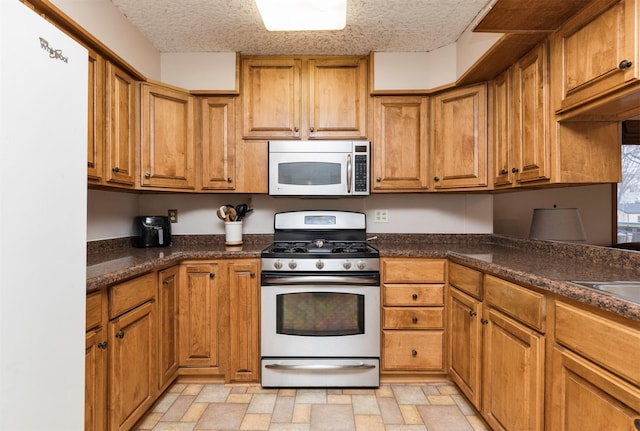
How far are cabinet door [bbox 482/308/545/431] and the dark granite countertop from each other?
0.24 metres

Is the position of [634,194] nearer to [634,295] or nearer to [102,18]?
[634,295]

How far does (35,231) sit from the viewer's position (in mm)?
776

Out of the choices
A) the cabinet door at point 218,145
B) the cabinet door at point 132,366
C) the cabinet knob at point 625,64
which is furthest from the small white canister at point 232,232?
the cabinet knob at point 625,64

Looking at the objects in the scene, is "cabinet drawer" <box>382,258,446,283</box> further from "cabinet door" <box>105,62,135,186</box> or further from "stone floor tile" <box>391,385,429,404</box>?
"cabinet door" <box>105,62,135,186</box>

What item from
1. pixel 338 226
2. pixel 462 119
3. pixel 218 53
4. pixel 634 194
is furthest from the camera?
pixel 634 194

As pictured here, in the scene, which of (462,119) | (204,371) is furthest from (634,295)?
(204,371)

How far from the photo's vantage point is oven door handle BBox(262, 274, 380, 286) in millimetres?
2121

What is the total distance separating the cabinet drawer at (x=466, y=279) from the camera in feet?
5.74

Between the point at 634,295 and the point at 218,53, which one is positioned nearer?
the point at 634,295

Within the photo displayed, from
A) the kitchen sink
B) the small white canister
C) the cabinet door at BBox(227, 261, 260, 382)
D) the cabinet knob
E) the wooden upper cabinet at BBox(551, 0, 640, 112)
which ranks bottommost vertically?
the cabinet door at BBox(227, 261, 260, 382)

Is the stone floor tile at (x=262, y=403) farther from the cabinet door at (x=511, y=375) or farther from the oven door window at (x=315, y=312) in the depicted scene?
the cabinet door at (x=511, y=375)

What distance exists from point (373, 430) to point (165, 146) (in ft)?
7.10

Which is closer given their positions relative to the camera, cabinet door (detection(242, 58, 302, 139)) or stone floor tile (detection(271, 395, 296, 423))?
stone floor tile (detection(271, 395, 296, 423))

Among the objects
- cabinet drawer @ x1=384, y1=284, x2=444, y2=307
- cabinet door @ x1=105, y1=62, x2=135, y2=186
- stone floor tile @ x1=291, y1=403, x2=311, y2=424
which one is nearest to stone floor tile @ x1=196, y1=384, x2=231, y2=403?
stone floor tile @ x1=291, y1=403, x2=311, y2=424
